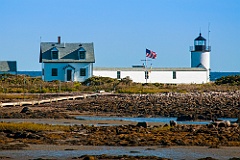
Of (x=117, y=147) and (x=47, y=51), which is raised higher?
(x=47, y=51)

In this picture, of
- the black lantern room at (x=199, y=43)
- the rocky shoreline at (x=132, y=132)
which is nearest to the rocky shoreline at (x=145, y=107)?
the rocky shoreline at (x=132, y=132)

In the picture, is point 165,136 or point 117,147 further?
point 165,136

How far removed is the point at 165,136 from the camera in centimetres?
2102

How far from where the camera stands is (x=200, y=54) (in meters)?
66.7

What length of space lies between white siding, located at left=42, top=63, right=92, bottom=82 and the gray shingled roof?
0.35m

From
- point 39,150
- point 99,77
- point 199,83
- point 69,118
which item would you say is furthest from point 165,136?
point 199,83

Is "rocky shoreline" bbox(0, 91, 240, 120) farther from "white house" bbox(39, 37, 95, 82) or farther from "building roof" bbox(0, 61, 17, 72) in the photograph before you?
"building roof" bbox(0, 61, 17, 72)

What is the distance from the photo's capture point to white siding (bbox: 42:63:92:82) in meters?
58.2

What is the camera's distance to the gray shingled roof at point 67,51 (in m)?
58.3

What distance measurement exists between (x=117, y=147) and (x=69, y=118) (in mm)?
10571

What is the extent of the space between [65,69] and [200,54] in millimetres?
15037

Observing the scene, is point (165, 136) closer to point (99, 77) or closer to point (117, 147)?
point (117, 147)

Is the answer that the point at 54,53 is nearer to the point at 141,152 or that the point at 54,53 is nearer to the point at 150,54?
the point at 150,54

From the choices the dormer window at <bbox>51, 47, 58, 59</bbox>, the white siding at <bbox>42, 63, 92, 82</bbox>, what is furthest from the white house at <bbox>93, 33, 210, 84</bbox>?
the dormer window at <bbox>51, 47, 58, 59</bbox>
